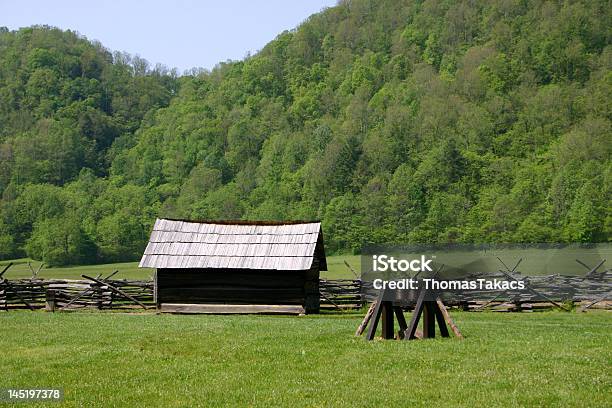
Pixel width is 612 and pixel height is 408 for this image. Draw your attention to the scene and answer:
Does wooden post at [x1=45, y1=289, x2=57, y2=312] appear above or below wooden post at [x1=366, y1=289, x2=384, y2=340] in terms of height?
below

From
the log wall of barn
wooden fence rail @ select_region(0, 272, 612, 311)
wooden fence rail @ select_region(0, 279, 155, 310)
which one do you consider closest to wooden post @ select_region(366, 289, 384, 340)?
the log wall of barn

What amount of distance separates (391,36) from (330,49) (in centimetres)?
1218

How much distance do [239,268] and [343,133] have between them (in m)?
108

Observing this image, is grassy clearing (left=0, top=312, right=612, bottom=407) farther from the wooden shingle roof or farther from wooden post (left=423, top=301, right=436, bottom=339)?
the wooden shingle roof

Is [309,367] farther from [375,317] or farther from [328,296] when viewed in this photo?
[328,296]

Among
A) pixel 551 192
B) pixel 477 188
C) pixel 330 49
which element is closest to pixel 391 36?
pixel 330 49

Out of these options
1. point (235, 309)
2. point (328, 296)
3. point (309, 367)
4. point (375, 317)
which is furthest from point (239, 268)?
point (309, 367)

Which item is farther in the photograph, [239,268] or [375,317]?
[239,268]

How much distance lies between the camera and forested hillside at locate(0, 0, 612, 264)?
10694 cm

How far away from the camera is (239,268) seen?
99.9 ft

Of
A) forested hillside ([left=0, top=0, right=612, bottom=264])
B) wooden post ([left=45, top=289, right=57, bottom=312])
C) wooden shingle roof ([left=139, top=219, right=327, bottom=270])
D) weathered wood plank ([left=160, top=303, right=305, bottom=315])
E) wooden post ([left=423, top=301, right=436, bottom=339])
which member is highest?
forested hillside ([left=0, top=0, right=612, bottom=264])

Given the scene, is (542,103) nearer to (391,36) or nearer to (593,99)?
(593,99)

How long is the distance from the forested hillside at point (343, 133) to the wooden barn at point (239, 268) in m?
64.5

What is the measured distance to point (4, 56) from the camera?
553ft
